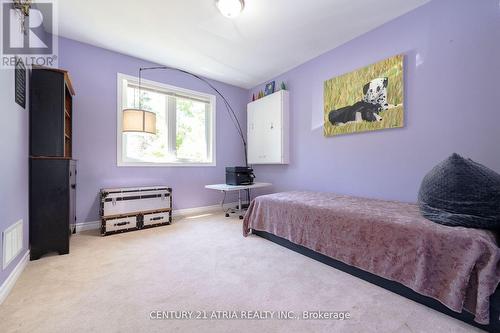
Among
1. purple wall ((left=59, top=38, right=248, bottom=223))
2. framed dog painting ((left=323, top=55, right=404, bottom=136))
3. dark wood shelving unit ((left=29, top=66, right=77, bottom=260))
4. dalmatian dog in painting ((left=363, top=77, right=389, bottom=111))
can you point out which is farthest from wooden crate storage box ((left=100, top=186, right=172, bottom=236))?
dalmatian dog in painting ((left=363, top=77, right=389, bottom=111))

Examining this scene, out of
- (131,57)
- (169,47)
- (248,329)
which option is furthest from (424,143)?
(131,57)

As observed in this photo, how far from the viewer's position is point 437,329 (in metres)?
1.14

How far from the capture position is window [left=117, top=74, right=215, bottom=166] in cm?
320

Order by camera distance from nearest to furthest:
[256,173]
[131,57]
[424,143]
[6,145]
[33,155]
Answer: [6,145], [33,155], [424,143], [131,57], [256,173]

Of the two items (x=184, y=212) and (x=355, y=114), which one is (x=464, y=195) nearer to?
(x=355, y=114)

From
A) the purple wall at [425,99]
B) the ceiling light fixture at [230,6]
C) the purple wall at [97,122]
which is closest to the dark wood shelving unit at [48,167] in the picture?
the purple wall at [97,122]

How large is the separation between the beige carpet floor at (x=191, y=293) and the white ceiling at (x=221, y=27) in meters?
2.54

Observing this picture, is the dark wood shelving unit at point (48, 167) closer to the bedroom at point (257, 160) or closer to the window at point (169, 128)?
the bedroom at point (257, 160)

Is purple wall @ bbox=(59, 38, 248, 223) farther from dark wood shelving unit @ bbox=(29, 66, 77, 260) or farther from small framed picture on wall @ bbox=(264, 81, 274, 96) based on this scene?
small framed picture on wall @ bbox=(264, 81, 274, 96)

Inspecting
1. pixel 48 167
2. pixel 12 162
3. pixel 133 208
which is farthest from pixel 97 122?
pixel 12 162

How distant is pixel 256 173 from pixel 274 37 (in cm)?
247

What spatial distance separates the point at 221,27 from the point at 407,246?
2.82 meters

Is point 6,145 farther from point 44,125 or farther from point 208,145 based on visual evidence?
point 208,145

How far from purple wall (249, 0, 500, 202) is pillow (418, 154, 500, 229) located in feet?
2.53
